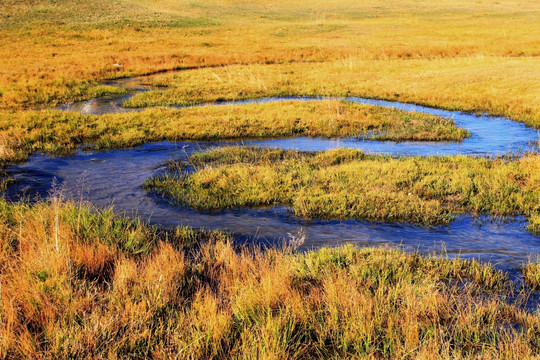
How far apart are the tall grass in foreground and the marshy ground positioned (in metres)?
0.03

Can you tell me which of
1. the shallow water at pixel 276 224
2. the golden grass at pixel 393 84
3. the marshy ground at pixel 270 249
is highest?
the golden grass at pixel 393 84

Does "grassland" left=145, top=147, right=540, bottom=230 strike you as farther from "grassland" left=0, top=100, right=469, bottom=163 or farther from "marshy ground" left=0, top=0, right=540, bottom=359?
"grassland" left=0, top=100, right=469, bottom=163

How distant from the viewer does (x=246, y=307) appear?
15.6 ft

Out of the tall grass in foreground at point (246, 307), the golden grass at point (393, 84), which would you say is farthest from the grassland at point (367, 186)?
the golden grass at point (393, 84)

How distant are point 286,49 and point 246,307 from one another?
40.8m

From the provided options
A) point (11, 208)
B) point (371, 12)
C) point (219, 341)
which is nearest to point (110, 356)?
point (219, 341)

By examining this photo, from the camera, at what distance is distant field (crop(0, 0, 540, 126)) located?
23.4 m

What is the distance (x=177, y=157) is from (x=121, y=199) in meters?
3.75

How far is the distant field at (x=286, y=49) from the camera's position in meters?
23.4

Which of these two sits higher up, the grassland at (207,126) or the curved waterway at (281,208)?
the grassland at (207,126)

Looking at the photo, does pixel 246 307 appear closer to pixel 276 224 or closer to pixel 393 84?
pixel 276 224

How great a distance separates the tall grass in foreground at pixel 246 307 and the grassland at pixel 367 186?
266 cm

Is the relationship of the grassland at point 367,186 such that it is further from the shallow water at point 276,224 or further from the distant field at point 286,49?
the distant field at point 286,49

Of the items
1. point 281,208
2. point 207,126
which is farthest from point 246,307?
point 207,126
